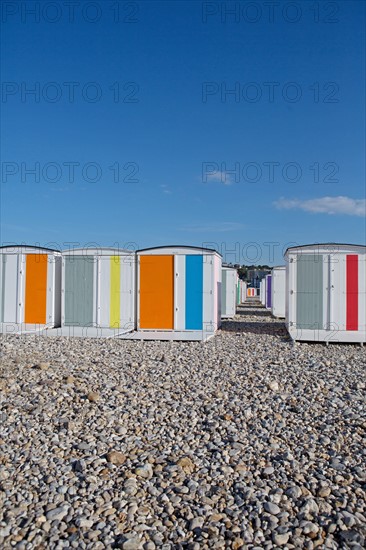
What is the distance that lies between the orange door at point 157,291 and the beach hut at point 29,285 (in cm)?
242

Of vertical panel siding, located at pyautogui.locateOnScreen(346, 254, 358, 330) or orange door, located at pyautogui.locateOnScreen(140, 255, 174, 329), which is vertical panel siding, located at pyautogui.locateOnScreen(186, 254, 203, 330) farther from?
vertical panel siding, located at pyautogui.locateOnScreen(346, 254, 358, 330)

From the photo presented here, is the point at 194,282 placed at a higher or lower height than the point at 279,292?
higher

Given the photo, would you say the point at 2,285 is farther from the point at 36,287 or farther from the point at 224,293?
the point at 224,293

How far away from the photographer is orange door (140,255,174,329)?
1108 cm

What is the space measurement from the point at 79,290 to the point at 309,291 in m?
5.64

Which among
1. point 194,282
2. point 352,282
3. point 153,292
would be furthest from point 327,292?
point 153,292

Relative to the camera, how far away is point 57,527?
2.63m

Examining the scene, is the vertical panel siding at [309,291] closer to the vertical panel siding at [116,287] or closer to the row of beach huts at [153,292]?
the row of beach huts at [153,292]

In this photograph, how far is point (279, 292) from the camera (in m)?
17.8

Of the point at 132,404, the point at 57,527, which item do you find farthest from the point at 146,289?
the point at 57,527

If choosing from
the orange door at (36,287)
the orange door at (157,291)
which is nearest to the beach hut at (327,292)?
the orange door at (157,291)

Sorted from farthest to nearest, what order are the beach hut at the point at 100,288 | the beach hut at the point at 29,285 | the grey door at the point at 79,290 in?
the beach hut at the point at 29,285 → the grey door at the point at 79,290 → the beach hut at the point at 100,288

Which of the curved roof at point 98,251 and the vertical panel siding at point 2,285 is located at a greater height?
the curved roof at point 98,251

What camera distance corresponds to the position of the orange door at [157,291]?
1108 cm
